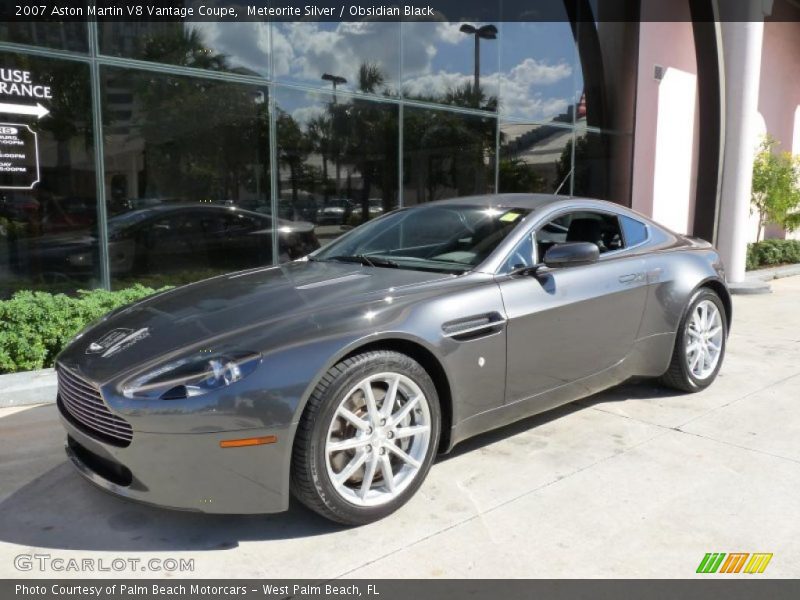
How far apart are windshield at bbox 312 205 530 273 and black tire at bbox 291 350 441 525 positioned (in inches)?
33.5

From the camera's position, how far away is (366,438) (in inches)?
111

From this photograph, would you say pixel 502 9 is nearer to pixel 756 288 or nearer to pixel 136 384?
pixel 756 288

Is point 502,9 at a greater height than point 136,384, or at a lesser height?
greater

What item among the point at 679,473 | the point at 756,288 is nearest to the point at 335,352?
the point at 679,473

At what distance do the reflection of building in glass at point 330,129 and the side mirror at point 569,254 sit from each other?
8.19 feet

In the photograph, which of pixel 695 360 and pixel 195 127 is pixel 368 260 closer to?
pixel 695 360

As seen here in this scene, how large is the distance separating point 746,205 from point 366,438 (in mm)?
9768

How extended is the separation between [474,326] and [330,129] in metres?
6.30

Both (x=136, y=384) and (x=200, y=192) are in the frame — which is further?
(x=200, y=192)

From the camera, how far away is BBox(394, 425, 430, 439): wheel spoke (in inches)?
115

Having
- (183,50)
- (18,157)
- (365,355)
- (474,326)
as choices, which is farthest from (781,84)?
(365,355)

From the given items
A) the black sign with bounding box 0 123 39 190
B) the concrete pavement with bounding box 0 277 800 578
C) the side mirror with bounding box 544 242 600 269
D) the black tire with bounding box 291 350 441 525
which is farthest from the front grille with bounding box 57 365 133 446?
the black sign with bounding box 0 123 39 190

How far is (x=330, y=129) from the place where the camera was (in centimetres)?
884

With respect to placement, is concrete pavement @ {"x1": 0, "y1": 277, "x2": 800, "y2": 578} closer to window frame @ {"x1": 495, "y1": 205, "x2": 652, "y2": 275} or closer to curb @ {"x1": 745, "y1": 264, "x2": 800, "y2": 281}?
window frame @ {"x1": 495, "y1": 205, "x2": 652, "y2": 275}
